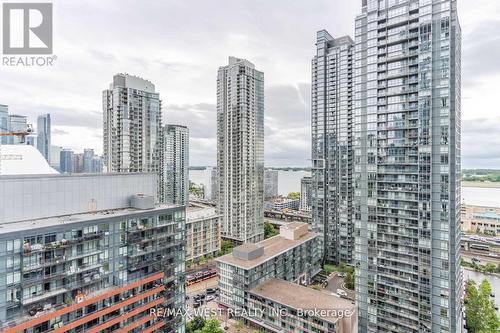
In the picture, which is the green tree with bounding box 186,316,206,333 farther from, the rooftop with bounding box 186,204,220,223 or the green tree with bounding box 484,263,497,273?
the green tree with bounding box 484,263,497,273

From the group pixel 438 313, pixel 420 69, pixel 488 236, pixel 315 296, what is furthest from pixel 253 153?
pixel 488 236

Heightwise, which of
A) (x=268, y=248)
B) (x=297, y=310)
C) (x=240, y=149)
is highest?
(x=240, y=149)

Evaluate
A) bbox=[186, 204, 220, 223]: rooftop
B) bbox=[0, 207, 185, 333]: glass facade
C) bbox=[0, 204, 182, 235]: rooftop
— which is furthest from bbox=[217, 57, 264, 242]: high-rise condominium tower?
bbox=[0, 204, 182, 235]: rooftop

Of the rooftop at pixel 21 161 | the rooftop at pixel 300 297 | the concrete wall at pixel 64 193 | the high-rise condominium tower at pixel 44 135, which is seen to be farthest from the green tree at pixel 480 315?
the high-rise condominium tower at pixel 44 135

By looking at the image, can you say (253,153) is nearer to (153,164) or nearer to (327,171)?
(327,171)

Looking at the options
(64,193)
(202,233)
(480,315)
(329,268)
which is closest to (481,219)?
(329,268)

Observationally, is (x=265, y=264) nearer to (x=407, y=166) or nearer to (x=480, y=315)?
(x=407, y=166)
